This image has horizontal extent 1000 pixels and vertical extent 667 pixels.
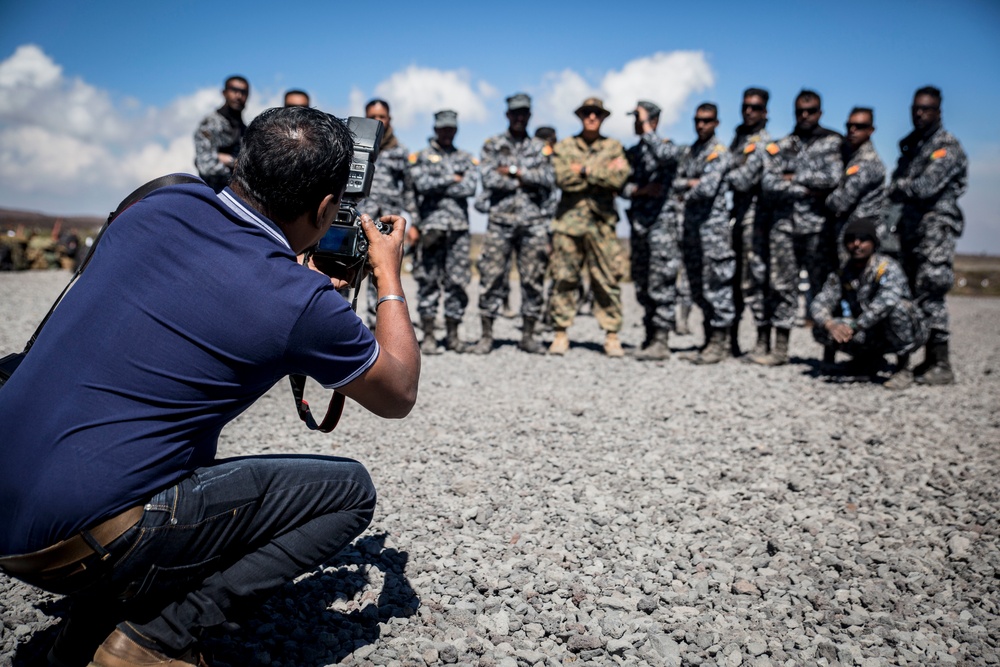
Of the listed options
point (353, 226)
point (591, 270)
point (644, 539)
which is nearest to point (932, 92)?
point (591, 270)

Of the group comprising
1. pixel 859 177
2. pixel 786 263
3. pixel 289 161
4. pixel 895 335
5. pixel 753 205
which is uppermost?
pixel 859 177

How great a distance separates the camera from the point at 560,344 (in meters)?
7.89

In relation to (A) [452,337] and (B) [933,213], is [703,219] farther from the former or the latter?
(A) [452,337]

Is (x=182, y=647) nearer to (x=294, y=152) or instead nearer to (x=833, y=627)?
(x=294, y=152)

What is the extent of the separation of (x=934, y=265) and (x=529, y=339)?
4223 millimetres

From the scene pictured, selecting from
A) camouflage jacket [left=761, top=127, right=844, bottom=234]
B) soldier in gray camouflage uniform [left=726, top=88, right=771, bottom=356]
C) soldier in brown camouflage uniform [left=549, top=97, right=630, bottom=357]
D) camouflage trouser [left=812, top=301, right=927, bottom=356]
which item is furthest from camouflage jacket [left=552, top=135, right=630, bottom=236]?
camouflage trouser [left=812, top=301, right=927, bottom=356]

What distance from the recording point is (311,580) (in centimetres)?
276

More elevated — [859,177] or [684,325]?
[859,177]

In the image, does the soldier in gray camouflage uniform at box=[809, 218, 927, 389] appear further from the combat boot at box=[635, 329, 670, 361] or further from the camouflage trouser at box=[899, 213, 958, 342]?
the combat boot at box=[635, 329, 670, 361]

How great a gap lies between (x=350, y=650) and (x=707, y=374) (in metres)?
5.24

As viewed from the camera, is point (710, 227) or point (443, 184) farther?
point (443, 184)

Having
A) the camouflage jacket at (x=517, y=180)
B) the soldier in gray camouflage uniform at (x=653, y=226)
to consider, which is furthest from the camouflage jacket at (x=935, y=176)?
the camouflage jacket at (x=517, y=180)

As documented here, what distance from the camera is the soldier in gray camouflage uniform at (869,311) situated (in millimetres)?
6258

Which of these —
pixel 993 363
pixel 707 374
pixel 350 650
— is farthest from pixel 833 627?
pixel 993 363
